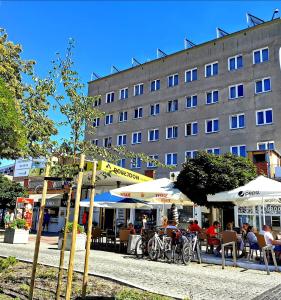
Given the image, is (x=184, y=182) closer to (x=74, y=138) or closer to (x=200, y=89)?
(x=74, y=138)

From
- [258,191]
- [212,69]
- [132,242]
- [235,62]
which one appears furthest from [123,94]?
[258,191]

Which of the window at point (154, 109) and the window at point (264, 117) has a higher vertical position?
the window at point (154, 109)

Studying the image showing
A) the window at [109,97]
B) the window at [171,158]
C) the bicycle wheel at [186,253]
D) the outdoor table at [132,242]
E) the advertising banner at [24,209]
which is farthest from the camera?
the window at [109,97]

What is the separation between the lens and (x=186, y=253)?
1159 cm

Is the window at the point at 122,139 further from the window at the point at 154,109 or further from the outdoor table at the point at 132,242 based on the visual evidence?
the outdoor table at the point at 132,242

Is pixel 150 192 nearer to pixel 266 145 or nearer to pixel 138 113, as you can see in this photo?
pixel 266 145

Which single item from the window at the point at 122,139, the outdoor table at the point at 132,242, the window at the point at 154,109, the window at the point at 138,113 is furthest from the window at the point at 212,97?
the outdoor table at the point at 132,242

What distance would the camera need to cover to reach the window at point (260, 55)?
31641 millimetres

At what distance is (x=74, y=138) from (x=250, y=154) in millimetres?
21220

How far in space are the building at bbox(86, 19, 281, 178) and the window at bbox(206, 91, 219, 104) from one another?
4.0 inches

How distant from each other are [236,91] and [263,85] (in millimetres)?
2636

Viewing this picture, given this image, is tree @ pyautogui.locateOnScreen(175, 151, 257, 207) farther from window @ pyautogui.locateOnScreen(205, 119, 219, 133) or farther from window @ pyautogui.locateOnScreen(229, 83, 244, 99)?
window @ pyautogui.locateOnScreen(229, 83, 244, 99)

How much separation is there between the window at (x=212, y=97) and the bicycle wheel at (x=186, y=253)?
24344 mm

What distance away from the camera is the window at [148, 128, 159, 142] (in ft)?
124
